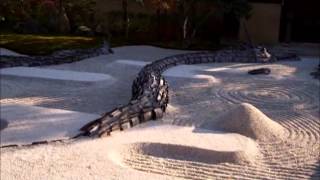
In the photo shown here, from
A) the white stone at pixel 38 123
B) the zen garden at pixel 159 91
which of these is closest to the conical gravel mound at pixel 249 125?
the zen garden at pixel 159 91

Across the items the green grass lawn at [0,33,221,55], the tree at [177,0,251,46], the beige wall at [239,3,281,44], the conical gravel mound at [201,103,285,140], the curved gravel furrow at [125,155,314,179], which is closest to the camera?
the curved gravel furrow at [125,155,314,179]

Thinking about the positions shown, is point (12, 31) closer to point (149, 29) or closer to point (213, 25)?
point (149, 29)

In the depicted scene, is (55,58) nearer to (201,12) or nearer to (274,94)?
(201,12)

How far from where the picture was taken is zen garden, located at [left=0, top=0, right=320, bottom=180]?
8.09 meters

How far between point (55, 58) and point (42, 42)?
3273mm

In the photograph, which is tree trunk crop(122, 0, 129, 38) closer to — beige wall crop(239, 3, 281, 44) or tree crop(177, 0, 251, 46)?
tree crop(177, 0, 251, 46)

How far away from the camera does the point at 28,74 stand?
1388cm

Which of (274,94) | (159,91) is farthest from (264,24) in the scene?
(159,91)

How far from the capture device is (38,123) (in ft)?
31.3

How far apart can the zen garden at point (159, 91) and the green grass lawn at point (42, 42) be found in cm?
4

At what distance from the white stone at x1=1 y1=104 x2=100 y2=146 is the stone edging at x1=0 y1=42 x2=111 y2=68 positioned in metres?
4.79

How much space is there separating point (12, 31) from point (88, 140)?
14.3 m

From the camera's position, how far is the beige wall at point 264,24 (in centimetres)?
2115

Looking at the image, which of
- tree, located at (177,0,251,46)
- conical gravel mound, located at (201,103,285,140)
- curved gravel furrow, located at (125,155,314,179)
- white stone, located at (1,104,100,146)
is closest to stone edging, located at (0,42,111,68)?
tree, located at (177,0,251,46)
